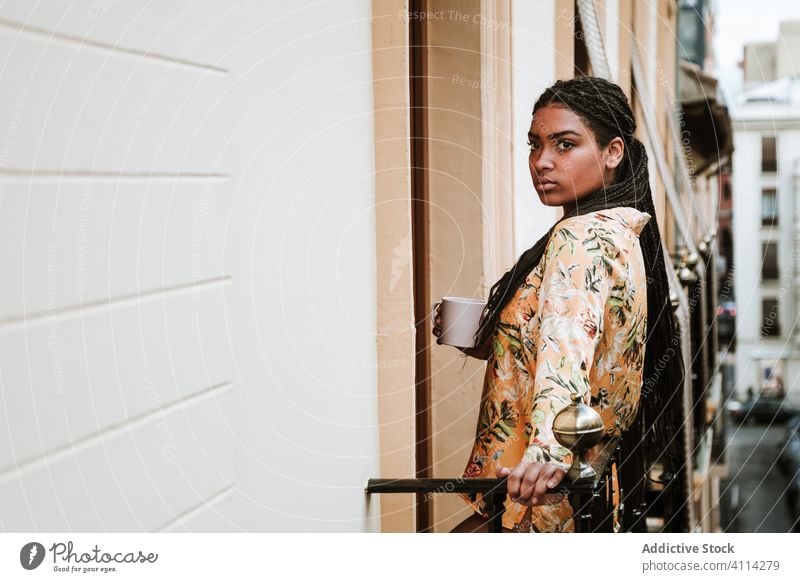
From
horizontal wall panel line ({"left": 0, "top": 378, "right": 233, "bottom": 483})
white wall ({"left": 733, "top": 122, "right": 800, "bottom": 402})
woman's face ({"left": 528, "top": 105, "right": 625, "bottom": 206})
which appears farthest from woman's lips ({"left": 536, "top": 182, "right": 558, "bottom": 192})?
horizontal wall panel line ({"left": 0, "top": 378, "right": 233, "bottom": 483})

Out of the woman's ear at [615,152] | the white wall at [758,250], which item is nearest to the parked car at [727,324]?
the white wall at [758,250]

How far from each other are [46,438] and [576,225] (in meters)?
0.49

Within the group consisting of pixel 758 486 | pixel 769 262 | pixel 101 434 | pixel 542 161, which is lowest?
pixel 758 486

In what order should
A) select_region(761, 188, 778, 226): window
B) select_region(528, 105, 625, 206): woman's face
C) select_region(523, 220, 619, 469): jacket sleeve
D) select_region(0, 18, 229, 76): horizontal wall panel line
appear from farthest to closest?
select_region(761, 188, 778, 226): window → select_region(528, 105, 625, 206): woman's face → select_region(523, 220, 619, 469): jacket sleeve → select_region(0, 18, 229, 76): horizontal wall panel line

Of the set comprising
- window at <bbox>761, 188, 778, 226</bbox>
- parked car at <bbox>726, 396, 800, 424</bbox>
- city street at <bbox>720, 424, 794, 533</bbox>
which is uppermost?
window at <bbox>761, 188, 778, 226</bbox>

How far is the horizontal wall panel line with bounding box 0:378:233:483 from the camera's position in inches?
29.4

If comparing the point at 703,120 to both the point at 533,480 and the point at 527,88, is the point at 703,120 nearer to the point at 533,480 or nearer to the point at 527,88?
the point at 527,88

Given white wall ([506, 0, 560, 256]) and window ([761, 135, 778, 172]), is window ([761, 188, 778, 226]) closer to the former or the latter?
window ([761, 135, 778, 172])

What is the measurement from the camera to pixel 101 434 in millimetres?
813

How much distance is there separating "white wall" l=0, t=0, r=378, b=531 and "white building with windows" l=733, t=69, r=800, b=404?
15.6 inches

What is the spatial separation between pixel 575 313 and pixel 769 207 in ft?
1.06

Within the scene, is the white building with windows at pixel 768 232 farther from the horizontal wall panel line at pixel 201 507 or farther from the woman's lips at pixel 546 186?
the horizontal wall panel line at pixel 201 507

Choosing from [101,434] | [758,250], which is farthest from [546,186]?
[101,434]

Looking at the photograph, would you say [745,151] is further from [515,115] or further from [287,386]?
[287,386]
